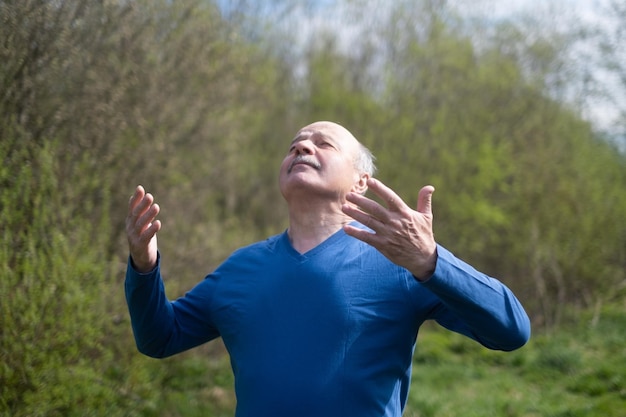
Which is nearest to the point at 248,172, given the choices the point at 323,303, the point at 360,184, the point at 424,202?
the point at 360,184

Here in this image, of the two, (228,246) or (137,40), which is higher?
(137,40)

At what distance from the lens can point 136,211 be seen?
2219mm

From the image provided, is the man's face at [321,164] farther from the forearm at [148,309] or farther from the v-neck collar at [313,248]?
the forearm at [148,309]

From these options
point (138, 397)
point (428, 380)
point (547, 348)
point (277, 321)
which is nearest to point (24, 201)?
point (138, 397)

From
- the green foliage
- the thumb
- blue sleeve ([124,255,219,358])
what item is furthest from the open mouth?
the green foliage

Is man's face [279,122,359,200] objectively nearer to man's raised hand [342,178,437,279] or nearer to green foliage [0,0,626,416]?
man's raised hand [342,178,437,279]

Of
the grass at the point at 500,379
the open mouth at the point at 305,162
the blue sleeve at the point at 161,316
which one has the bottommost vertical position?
the grass at the point at 500,379

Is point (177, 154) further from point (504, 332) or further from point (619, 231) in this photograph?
point (619, 231)

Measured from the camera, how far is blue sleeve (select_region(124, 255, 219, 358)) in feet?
7.70

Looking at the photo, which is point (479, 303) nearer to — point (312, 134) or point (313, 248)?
point (313, 248)

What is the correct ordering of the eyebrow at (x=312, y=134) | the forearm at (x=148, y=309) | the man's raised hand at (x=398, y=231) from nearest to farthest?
the man's raised hand at (x=398, y=231) → the forearm at (x=148, y=309) → the eyebrow at (x=312, y=134)

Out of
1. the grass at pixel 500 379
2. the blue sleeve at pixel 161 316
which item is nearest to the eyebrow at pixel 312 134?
the blue sleeve at pixel 161 316

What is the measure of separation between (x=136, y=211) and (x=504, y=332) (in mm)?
1150

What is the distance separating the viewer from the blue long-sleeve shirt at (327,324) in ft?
6.96
